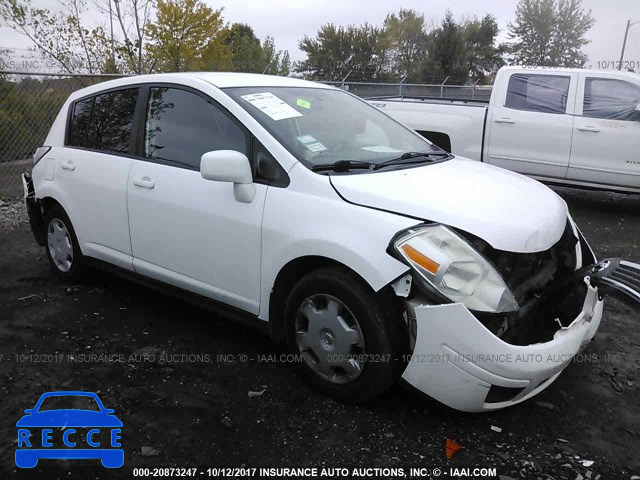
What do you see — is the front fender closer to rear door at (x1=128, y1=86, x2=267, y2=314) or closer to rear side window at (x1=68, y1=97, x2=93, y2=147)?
rear door at (x1=128, y1=86, x2=267, y2=314)

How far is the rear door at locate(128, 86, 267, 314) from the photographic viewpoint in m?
3.07

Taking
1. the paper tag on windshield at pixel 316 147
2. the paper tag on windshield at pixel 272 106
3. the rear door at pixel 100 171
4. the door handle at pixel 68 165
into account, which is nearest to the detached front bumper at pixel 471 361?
the paper tag on windshield at pixel 316 147

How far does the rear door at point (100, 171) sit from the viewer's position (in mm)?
3770

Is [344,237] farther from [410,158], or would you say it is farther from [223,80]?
[223,80]

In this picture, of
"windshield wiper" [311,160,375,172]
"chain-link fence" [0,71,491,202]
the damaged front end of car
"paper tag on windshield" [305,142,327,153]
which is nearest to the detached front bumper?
the damaged front end of car

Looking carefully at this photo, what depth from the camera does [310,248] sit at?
2.72 m

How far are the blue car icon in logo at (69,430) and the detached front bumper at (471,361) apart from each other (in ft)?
4.75

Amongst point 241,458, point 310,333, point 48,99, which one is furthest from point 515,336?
point 48,99

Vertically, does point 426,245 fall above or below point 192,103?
below

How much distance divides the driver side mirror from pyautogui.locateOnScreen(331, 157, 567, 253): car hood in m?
0.48

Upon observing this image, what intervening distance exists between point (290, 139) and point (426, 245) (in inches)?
41.5

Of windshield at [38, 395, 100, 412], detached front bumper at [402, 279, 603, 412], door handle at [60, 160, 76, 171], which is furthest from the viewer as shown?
door handle at [60, 160, 76, 171]

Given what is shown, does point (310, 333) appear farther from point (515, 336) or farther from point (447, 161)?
point (447, 161)

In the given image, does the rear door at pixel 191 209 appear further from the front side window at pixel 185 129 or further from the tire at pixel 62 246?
the tire at pixel 62 246
